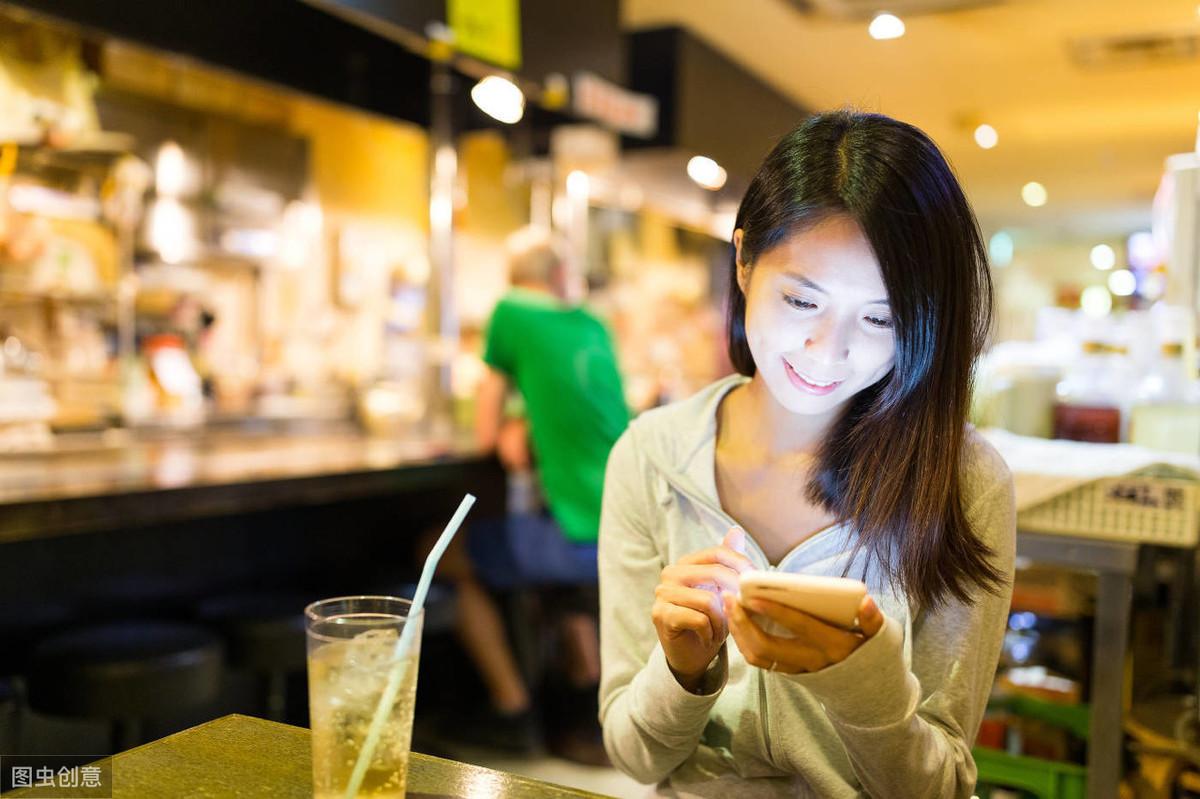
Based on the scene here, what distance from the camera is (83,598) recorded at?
2615 mm

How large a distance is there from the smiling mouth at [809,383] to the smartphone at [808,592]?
0.34m

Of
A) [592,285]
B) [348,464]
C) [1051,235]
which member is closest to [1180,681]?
[348,464]

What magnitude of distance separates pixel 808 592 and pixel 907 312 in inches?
16.3

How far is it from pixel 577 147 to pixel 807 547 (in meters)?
3.76

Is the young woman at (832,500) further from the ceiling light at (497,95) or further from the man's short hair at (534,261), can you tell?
the ceiling light at (497,95)

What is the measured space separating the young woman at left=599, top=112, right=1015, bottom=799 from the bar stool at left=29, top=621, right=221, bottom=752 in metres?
1.24

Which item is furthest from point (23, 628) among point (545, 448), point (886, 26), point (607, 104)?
point (607, 104)

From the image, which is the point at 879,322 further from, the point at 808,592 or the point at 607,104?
the point at 607,104

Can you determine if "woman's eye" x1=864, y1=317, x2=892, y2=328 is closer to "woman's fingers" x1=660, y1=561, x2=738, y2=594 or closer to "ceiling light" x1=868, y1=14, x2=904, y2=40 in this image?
"woman's fingers" x1=660, y1=561, x2=738, y2=594

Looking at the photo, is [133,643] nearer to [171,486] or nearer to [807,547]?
[171,486]

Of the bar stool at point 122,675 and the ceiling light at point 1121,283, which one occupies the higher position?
the ceiling light at point 1121,283

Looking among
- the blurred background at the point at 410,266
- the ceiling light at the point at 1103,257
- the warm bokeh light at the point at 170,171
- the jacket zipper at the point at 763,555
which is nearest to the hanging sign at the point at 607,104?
the blurred background at the point at 410,266

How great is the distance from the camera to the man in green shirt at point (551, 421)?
3.31 metres

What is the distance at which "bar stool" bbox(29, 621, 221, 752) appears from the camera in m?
2.09
